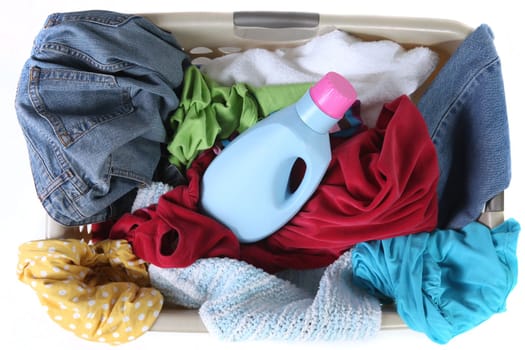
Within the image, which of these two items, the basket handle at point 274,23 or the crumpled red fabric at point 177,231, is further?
the basket handle at point 274,23

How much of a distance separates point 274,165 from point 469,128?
0.27 meters

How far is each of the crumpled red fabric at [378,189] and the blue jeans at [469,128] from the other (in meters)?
0.06

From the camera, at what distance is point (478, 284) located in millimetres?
662

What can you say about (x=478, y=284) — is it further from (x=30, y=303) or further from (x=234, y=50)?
(x=30, y=303)

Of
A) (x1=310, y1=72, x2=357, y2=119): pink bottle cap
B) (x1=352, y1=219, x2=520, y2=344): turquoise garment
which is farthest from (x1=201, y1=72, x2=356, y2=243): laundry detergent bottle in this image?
(x1=352, y1=219, x2=520, y2=344): turquoise garment

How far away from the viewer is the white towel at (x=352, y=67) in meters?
0.78

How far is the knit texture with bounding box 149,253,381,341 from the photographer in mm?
625

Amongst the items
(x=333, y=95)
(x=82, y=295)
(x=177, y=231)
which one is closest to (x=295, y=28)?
(x=333, y=95)

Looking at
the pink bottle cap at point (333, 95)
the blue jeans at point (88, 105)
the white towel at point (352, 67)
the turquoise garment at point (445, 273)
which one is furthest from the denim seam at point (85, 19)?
the turquoise garment at point (445, 273)

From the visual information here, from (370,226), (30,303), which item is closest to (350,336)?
(370,226)

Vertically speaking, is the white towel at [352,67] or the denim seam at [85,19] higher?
the denim seam at [85,19]

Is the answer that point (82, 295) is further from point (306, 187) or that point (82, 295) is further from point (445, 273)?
point (445, 273)

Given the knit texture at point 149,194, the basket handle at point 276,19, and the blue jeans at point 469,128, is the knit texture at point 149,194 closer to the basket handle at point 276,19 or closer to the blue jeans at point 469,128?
the basket handle at point 276,19

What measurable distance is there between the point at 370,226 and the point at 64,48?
435mm
